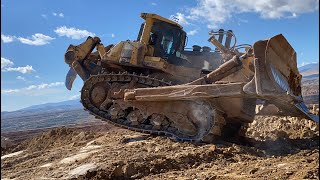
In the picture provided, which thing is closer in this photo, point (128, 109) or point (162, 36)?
point (128, 109)

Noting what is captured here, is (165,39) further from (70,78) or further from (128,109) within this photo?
(70,78)

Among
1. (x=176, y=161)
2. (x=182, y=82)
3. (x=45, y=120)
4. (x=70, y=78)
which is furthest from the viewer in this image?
(x=45, y=120)

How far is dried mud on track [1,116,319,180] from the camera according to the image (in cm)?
541

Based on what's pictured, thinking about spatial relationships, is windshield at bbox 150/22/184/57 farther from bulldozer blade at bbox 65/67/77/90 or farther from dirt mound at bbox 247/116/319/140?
dirt mound at bbox 247/116/319/140

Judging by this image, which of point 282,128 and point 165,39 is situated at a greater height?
point 165,39

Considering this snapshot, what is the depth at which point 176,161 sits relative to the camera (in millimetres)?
6461

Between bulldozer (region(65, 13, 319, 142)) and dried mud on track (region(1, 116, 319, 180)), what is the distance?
509 mm

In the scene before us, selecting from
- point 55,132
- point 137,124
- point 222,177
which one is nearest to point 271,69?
point 222,177

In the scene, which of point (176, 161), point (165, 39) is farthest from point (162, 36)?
point (176, 161)

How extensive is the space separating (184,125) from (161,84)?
4.15 feet

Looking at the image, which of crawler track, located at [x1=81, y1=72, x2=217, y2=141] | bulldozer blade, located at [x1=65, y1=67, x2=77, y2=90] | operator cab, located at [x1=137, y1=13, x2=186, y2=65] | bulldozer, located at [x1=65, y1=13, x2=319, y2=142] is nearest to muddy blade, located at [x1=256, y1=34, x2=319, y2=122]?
bulldozer, located at [x1=65, y1=13, x2=319, y2=142]

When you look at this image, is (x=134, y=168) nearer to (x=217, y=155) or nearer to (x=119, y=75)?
(x=217, y=155)

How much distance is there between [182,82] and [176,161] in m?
3.91

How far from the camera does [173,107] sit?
357 inches
